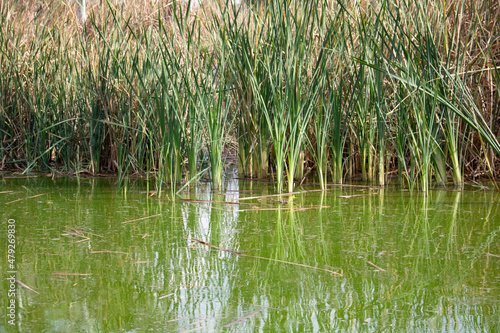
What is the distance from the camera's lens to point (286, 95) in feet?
6.57

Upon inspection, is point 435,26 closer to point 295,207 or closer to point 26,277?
point 295,207

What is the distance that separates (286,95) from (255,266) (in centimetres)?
106

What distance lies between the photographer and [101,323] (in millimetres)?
807

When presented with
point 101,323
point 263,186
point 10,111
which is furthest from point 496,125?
point 10,111

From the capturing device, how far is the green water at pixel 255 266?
82 cm

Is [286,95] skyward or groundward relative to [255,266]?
skyward

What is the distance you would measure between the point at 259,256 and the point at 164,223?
454mm

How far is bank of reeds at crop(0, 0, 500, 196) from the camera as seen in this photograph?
6.54 ft

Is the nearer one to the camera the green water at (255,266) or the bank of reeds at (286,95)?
the green water at (255,266)

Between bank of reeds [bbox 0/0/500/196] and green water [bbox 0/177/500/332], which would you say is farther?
bank of reeds [bbox 0/0/500/196]

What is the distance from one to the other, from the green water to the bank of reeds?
0.39 meters

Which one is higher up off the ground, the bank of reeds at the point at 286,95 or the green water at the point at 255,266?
the bank of reeds at the point at 286,95

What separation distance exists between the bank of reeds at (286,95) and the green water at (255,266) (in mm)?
390

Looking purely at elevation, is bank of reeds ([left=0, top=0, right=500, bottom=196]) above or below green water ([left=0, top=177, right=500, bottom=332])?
above
